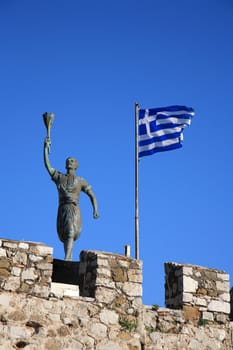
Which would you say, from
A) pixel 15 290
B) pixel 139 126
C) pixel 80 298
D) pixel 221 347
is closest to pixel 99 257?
pixel 80 298

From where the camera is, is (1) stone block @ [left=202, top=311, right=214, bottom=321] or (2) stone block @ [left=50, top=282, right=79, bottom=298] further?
(1) stone block @ [left=202, top=311, right=214, bottom=321]

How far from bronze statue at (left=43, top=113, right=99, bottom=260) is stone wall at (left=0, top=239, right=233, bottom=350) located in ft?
3.24

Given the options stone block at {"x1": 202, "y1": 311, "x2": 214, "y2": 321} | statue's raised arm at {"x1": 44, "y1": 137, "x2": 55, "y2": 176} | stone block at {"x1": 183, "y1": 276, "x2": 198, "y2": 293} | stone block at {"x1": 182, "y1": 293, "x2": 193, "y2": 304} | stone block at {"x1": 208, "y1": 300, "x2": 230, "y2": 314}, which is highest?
statue's raised arm at {"x1": 44, "y1": 137, "x2": 55, "y2": 176}

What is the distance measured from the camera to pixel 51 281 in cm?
→ 1235

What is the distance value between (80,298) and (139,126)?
5.70m

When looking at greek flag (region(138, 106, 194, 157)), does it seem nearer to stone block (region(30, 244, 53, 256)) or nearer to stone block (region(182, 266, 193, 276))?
stone block (region(182, 266, 193, 276))

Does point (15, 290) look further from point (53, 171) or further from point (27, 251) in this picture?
point (53, 171)

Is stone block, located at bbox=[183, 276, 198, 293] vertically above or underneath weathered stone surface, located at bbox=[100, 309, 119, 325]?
above

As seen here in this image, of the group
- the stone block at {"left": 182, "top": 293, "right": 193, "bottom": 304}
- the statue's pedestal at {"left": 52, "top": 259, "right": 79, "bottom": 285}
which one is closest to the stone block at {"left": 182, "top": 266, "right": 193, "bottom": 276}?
the stone block at {"left": 182, "top": 293, "right": 193, "bottom": 304}

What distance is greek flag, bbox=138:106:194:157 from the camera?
16594 mm

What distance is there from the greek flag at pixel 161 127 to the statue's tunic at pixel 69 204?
8.33 feet

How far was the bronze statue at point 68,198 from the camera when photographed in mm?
13766

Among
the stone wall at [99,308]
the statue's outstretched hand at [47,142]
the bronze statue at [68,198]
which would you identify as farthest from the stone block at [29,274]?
the statue's outstretched hand at [47,142]

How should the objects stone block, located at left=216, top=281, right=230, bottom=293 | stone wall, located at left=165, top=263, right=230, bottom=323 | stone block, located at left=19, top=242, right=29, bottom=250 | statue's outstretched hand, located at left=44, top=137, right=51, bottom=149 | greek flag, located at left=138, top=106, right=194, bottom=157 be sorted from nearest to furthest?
stone block, located at left=19, top=242, right=29, bottom=250, stone wall, located at left=165, top=263, right=230, bottom=323, stone block, located at left=216, top=281, right=230, bottom=293, statue's outstretched hand, located at left=44, top=137, right=51, bottom=149, greek flag, located at left=138, top=106, right=194, bottom=157
